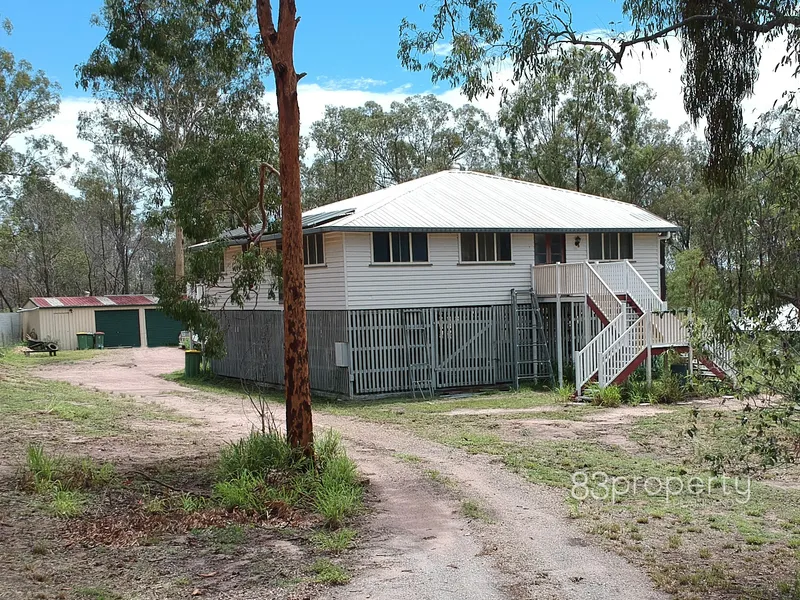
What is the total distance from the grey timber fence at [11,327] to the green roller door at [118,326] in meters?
5.79

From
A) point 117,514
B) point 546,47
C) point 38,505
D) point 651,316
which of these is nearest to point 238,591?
point 117,514

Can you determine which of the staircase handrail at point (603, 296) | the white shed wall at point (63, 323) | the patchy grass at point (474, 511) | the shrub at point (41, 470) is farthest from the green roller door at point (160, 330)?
the patchy grass at point (474, 511)

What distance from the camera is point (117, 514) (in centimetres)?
873

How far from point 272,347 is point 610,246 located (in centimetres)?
1071

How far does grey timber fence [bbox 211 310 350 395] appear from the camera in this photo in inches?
837

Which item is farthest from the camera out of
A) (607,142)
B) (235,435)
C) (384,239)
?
(607,142)

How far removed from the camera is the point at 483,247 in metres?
22.8

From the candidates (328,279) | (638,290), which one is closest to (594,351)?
(638,290)

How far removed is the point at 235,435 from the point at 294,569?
7.48 m

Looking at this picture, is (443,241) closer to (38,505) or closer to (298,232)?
(298,232)

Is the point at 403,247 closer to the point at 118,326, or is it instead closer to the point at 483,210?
the point at 483,210

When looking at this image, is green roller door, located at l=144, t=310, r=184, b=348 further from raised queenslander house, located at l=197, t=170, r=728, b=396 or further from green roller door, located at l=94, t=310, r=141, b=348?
raised queenslander house, located at l=197, t=170, r=728, b=396

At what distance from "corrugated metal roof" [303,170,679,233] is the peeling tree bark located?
9001 millimetres

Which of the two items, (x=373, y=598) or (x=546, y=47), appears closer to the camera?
(x=373, y=598)
